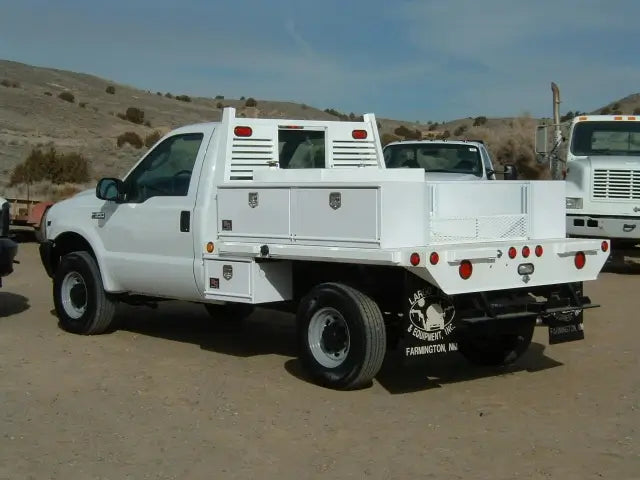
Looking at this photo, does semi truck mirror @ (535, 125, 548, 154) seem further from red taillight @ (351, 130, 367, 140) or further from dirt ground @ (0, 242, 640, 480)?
red taillight @ (351, 130, 367, 140)

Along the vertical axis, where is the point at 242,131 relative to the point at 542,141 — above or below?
below

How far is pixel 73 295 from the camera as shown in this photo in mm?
9656

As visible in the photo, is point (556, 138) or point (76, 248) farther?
point (556, 138)

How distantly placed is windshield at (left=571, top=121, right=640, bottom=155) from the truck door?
9710 mm

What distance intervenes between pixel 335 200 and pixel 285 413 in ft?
5.36

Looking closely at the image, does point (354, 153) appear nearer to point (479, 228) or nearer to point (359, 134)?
point (359, 134)

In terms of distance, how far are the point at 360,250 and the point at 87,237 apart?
3.78 m

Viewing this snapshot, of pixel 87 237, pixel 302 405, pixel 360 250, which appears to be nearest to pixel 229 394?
pixel 302 405

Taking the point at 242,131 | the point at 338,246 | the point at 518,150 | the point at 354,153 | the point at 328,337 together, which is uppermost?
the point at 518,150

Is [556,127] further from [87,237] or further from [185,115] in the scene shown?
[185,115]

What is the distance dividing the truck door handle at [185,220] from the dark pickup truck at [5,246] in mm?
2672

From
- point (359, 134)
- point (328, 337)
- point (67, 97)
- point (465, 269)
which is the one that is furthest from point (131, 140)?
point (465, 269)

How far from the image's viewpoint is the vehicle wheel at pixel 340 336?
691 cm

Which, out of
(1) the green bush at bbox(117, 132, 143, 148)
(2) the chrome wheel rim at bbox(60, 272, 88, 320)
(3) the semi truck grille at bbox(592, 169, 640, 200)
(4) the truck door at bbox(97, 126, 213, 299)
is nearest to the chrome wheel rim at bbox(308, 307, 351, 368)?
(4) the truck door at bbox(97, 126, 213, 299)
